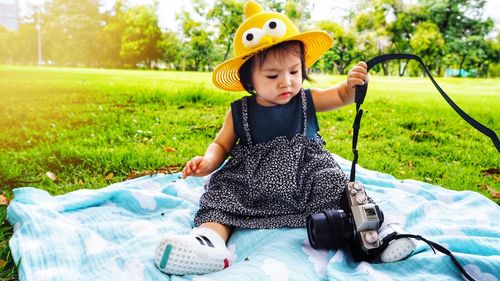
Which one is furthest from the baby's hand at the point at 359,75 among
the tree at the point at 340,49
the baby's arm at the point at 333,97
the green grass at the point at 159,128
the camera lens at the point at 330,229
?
the tree at the point at 340,49

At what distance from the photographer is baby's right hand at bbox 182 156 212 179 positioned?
1274mm

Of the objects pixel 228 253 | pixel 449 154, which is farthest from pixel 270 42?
pixel 449 154

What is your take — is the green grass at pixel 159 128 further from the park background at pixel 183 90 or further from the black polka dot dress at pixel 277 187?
the black polka dot dress at pixel 277 187

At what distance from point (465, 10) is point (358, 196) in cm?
460

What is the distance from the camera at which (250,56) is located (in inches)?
54.6

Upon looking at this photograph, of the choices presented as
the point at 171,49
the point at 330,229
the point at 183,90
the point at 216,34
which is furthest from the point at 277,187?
the point at 171,49

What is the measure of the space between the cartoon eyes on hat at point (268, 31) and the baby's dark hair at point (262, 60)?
1.8 inches

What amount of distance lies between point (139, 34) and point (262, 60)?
372 centimetres

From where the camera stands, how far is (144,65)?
5.07 m

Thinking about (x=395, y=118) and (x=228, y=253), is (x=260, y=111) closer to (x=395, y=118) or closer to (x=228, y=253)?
(x=228, y=253)

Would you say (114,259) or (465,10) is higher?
(465,10)

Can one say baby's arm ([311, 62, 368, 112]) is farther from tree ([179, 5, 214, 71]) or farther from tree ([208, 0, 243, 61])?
tree ([179, 5, 214, 71])

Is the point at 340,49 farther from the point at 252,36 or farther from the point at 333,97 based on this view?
the point at 252,36

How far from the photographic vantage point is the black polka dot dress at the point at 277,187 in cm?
126
